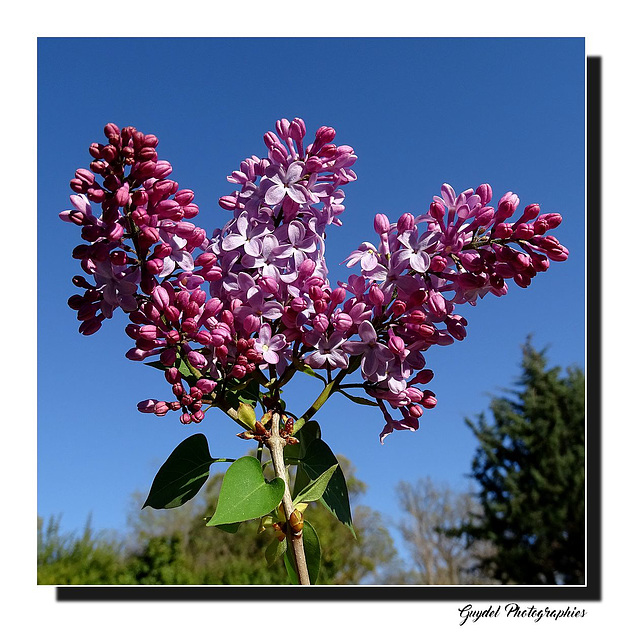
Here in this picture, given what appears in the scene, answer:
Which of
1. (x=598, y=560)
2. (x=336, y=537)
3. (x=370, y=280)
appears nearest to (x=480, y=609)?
(x=598, y=560)

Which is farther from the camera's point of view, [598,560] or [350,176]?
[598,560]

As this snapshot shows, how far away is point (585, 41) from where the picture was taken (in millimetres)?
1623

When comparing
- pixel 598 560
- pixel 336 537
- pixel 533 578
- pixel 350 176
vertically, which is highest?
pixel 350 176

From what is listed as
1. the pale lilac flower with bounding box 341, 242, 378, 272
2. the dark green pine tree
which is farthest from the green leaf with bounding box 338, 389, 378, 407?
the dark green pine tree

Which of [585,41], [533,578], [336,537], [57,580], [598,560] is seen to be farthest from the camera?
[533,578]

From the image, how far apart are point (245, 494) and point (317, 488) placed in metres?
0.09

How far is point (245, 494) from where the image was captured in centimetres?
75

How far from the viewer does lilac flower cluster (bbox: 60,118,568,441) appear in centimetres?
73

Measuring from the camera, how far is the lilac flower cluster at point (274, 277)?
735mm

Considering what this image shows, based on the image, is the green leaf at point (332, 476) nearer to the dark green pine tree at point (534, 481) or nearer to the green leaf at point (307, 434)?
the green leaf at point (307, 434)

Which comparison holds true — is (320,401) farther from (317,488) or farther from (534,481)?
(534,481)

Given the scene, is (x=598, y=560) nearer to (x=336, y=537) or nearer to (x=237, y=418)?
(x=237, y=418)

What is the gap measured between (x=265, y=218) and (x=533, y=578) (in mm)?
13310

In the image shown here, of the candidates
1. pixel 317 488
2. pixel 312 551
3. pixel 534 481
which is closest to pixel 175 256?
pixel 317 488
